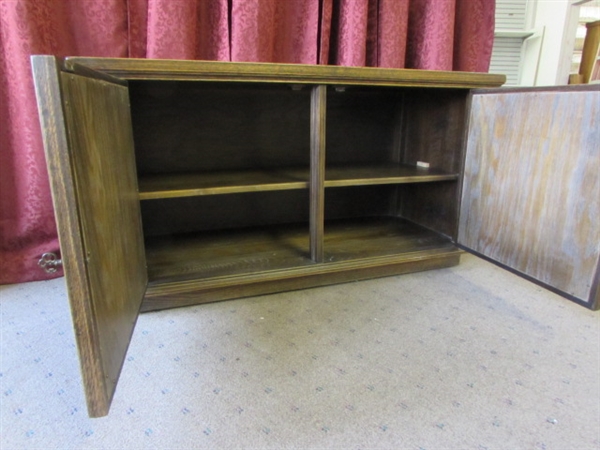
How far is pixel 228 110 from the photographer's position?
1322mm

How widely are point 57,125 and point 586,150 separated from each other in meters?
0.88

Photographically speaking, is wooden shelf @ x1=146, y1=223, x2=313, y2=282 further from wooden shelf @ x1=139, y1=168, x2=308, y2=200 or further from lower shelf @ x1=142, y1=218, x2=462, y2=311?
wooden shelf @ x1=139, y1=168, x2=308, y2=200

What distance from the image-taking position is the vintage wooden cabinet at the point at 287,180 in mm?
508

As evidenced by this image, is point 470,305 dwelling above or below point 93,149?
below

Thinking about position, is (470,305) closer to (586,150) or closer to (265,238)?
(586,150)

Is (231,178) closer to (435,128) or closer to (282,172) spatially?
(282,172)

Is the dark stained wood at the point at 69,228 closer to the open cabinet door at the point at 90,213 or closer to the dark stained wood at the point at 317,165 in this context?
the open cabinet door at the point at 90,213

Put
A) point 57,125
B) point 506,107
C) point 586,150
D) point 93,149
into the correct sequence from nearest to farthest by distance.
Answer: point 57,125 → point 93,149 → point 586,150 → point 506,107

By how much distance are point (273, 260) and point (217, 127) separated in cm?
51

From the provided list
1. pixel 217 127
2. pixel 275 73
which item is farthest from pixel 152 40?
pixel 275 73

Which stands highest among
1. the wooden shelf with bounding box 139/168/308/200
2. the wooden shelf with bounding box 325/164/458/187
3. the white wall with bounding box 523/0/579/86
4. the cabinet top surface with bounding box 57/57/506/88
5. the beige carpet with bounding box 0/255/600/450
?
the white wall with bounding box 523/0/579/86

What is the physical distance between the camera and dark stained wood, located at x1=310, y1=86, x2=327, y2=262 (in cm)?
100

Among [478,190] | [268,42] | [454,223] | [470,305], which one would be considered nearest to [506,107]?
[478,190]

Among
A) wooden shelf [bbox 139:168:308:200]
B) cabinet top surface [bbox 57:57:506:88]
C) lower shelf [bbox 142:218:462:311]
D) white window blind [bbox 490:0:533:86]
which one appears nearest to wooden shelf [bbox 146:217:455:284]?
lower shelf [bbox 142:218:462:311]
